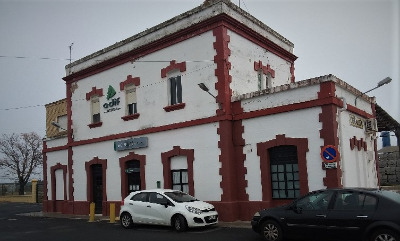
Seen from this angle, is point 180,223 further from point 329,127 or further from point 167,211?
point 329,127

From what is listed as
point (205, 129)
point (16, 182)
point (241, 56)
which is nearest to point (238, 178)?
point (205, 129)

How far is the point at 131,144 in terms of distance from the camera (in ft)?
61.1

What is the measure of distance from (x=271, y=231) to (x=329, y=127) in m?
4.63

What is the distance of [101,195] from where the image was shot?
68.2 feet

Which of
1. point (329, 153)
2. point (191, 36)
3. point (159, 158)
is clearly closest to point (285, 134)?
point (329, 153)

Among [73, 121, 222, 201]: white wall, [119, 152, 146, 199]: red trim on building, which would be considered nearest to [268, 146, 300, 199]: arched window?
[73, 121, 222, 201]: white wall

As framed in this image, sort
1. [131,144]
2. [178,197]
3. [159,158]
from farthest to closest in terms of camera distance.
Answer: [131,144], [159,158], [178,197]

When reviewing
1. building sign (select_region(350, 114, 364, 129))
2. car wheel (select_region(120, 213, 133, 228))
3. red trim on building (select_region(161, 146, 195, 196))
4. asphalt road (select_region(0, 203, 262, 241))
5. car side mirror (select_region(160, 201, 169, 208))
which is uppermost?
building sign (select_region(350, 114, 364, 129))

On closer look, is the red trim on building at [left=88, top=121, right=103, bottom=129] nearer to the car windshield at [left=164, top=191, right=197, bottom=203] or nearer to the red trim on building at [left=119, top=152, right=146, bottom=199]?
the red trim on building at [left=119, top=152, right=146, bottom=199]

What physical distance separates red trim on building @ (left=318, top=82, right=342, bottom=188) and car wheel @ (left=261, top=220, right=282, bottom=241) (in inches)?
142

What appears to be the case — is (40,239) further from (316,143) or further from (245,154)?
(316,143)

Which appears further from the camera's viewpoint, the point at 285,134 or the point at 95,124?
the point at 95,124

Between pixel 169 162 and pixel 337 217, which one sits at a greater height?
pixel 169 162

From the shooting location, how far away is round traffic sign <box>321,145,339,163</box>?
1236 centimetres
